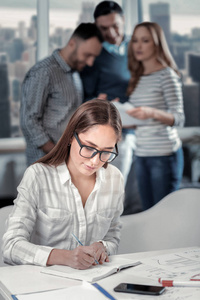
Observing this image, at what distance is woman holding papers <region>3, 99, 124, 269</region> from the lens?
186cm

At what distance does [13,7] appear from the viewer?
3654mm

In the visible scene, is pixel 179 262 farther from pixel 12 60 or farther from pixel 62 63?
pixel 12 60

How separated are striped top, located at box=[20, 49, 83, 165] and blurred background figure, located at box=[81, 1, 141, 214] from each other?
290 mm

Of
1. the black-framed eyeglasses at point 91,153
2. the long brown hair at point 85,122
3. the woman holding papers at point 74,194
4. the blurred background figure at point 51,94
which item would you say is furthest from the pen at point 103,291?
the blurred background figure at point 51,94

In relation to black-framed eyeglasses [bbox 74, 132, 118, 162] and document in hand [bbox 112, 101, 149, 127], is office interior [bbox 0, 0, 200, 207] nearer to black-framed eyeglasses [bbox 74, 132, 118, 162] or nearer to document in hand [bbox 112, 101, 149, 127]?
document in hand [bbox 112, 101, 149, 127]

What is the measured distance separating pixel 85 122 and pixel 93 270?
560mm

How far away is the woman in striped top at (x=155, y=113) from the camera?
3492 mm

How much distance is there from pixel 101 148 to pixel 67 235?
1.21 ft

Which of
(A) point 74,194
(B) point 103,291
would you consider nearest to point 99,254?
(B) point 103,291

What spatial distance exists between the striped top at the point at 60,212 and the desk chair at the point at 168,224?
0.40m

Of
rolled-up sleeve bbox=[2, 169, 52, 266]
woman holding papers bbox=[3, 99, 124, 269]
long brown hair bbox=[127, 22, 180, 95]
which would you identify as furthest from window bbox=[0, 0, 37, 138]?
rolled-up sleeve bbox=[2, 169, 52, 266]

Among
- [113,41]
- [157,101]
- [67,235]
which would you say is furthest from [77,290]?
[113,41]

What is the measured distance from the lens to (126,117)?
11.6ft

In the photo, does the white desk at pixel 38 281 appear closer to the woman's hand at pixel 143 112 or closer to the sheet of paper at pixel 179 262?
the sheet of paper at pixel 179 262
